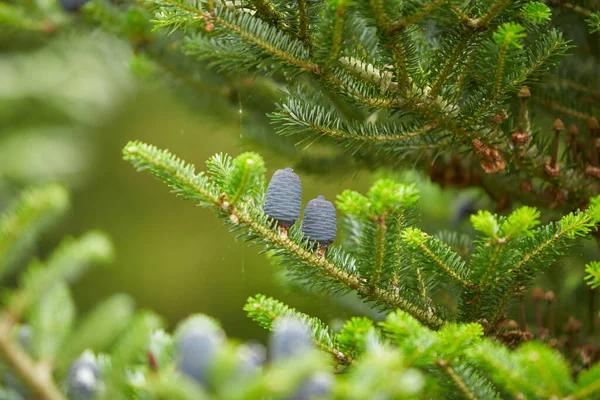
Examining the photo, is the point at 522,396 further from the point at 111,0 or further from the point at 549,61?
the point at 111,0

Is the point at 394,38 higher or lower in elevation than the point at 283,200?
higher

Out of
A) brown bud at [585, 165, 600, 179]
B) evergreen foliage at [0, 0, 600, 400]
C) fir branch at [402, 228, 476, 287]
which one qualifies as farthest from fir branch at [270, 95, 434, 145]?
brown bud at [585, 165, 600, 179]

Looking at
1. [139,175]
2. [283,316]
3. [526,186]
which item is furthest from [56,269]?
[139,175]

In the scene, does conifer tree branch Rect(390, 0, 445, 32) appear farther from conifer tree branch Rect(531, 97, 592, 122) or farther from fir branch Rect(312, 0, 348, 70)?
conifer tree branch Rect(531, 97, 592, 122)

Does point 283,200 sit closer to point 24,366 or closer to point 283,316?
point 283,316

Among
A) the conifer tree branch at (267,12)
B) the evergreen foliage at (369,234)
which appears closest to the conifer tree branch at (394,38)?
the evergreen foliage at (369,234)

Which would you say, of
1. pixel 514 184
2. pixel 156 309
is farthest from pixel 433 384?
pixel 156 309

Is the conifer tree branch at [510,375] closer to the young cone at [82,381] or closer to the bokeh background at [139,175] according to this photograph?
the young cone at [82,381]
